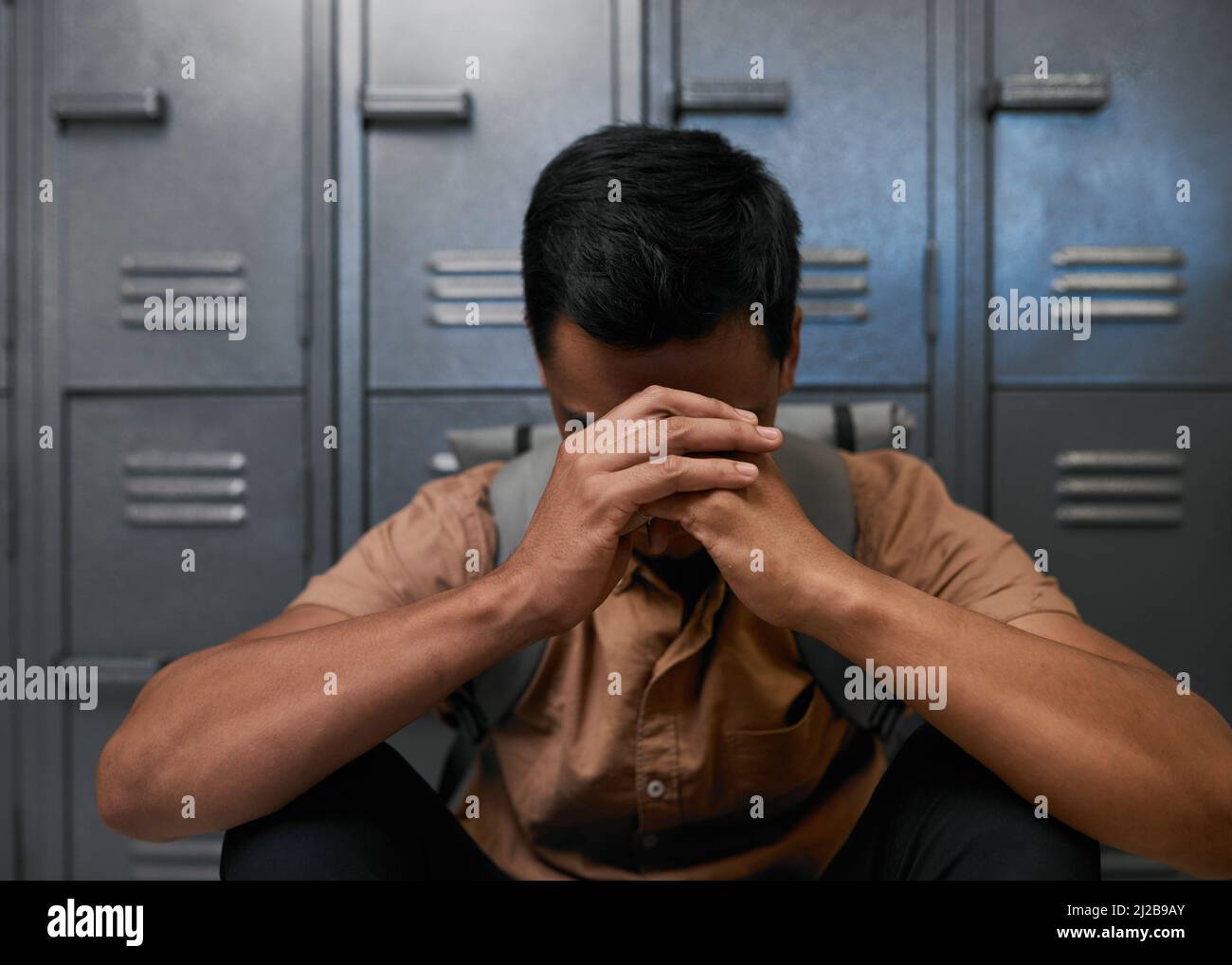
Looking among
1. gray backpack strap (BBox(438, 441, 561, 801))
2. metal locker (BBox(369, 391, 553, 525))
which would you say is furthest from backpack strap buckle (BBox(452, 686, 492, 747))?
metal locker (BBox(369, 391, 553, 525))

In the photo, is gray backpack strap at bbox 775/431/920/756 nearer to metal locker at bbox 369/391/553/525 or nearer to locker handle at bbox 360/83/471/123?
metal locker at bbox 369/391/553/525

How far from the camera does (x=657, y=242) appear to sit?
79 centimetres

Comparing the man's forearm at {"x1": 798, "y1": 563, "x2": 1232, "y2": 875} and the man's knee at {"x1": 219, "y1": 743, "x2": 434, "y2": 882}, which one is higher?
the man's forearm at {"x1": 798, "y1": 563, "x2": 1232, "y2": 875}

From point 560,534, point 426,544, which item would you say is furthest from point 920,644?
point 426,544

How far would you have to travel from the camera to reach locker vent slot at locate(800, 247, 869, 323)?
143 cm

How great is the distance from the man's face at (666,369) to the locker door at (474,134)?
0.65 m

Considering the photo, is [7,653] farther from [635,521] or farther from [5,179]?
[635,521]

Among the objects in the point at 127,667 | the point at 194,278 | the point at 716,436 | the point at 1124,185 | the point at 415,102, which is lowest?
the point at 127,667

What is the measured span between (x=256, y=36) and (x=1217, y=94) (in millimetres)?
1577

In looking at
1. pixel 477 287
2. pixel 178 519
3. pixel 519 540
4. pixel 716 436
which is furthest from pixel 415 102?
pixel 716 436

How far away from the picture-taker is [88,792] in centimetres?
151

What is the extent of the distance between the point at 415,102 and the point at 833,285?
733 mm

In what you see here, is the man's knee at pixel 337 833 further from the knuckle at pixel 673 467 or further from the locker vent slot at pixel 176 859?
the locker vent slot at pixel 176 859
